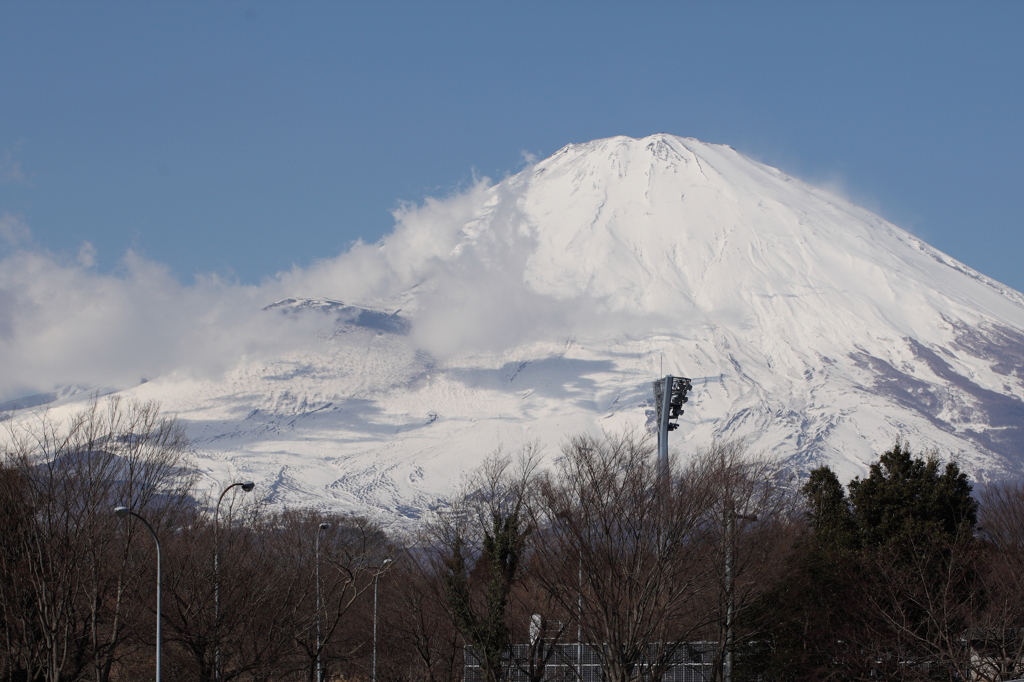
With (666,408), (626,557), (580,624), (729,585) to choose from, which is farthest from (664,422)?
(580,624)

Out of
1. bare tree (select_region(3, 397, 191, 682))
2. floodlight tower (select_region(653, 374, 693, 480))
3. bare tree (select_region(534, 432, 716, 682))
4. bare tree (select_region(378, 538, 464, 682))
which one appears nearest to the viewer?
bare tree (select_region(534, 432, 716, 682))

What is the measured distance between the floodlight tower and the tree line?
0.59m

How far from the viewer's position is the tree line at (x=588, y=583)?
3127 centimetres

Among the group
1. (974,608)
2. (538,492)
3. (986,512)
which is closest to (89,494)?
(538,492)

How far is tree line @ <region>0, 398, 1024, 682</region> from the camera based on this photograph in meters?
31.3

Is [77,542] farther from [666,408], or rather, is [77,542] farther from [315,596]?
[666,408]

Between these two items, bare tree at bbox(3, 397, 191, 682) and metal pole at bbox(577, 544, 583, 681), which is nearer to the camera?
metal pole at bbox(577, 544, 583, 681)

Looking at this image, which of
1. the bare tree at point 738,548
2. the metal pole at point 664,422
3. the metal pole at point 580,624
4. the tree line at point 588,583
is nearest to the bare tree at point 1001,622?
the tree line at point 588,583

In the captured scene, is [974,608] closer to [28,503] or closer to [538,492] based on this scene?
[538,492]

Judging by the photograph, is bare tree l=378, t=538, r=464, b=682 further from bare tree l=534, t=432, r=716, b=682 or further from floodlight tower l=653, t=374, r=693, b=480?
floodlight tower l=653, t=374, r=693, b=480

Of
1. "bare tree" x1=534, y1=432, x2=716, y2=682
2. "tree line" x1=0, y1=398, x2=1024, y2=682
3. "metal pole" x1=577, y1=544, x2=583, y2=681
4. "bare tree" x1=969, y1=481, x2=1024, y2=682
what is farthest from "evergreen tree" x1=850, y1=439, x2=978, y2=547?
"metal pole" x1=577, y1=544, x2=583, y2=681

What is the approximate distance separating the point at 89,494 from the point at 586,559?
46.4 feet

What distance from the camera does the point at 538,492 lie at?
37.8m

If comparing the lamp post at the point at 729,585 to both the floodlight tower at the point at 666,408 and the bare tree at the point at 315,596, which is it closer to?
the floodlight tower at the point at 666,408
